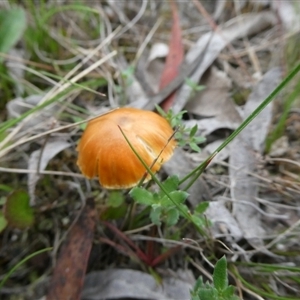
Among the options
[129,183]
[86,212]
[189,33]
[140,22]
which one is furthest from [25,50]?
[129,183]

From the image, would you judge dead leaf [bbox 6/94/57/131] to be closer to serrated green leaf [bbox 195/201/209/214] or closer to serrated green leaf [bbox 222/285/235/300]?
serrated green leaf [bbox 195/201/209/214]

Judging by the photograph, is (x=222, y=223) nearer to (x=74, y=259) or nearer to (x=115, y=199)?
(x=115, y=199)


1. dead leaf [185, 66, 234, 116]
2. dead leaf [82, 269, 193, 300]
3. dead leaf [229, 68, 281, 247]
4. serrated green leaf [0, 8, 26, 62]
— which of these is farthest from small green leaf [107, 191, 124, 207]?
serrated green leaf [0, 8, 26, 62]

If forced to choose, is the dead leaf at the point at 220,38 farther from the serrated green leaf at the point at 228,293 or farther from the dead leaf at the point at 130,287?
the serrated green leaf at the point at 228,293

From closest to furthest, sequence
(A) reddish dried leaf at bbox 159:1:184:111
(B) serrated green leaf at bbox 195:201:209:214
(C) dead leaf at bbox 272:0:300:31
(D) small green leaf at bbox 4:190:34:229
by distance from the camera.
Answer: (B) serrated green leaf at bbox 195:201:209:214, (D) small green leaf at bbox 4:190:34:229, (A) reddish dried leaf at bbox 159:1:184:111, (C) dead leaf at bbox 272:0:300:31

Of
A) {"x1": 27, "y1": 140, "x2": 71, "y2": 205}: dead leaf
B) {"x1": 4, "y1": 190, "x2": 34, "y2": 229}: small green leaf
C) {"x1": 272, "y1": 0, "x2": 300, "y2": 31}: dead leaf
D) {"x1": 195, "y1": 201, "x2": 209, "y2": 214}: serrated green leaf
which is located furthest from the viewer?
{"x1": 272, "y1": 0, "x2": 300, "y2": 31}: dead leaf

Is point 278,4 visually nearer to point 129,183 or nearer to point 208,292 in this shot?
point 129,183
